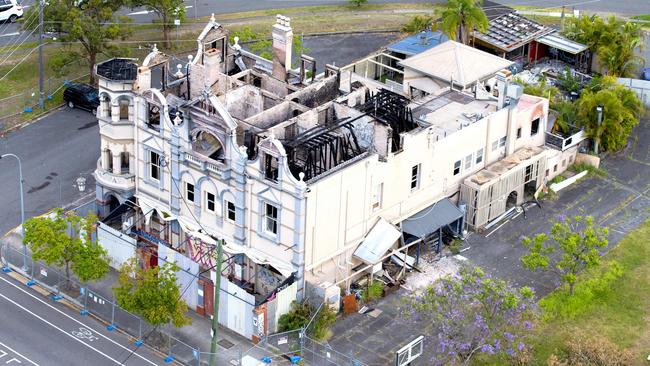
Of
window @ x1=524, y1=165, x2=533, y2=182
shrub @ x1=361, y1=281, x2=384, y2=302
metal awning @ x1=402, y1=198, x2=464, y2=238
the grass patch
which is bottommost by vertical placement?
shrub @ x1=361, y1=281, x2=384, y2=302

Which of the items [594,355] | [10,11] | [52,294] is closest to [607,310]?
[594,355]

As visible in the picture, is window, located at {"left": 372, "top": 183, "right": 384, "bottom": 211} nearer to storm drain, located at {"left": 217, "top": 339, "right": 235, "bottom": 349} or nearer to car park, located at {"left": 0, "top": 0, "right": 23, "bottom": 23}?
storm drain, located at {"left": 217, "top": 339, "right": 235, "bottom": 349}

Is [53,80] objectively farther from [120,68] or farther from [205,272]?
[205,272]

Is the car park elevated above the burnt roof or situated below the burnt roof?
below

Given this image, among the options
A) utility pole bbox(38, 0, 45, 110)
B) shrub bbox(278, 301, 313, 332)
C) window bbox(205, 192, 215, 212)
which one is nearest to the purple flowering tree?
shrub bbox(278, 301, 313, 332)

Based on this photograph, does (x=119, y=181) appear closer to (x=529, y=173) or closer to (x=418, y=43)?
(x=529, y=173)

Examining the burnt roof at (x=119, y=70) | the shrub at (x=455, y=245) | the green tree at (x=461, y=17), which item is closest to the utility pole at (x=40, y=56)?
the burnt roof at (x=119, y=70)
